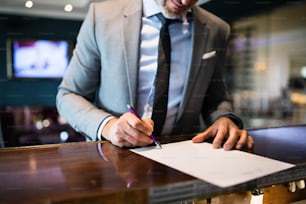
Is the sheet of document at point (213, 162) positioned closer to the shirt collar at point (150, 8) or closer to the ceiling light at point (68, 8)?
the shirt collar at point (150, 8)

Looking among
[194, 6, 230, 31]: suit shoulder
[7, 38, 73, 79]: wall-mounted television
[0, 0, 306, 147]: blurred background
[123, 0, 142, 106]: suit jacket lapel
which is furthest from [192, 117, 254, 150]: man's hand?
[7, 38, 73, 79]: wall-mounted television

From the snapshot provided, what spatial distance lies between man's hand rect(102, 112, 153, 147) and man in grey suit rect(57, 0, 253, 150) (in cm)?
12

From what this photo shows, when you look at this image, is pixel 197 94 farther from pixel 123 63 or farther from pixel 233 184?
pixel 233 184

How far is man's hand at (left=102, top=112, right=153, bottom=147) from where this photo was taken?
0.52 meters

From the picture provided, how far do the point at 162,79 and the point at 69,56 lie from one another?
2.11 ft

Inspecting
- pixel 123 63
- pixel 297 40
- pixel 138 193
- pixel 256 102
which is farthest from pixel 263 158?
pixel 297 40

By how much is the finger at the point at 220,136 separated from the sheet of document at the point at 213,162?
0.04ft

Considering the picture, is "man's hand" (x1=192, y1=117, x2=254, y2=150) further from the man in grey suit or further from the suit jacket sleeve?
the suit jacket sleeve

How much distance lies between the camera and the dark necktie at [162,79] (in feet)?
2.40

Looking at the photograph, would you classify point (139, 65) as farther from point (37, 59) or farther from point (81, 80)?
point (37, 59)

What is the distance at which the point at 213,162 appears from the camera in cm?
44

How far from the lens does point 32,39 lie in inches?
50.1

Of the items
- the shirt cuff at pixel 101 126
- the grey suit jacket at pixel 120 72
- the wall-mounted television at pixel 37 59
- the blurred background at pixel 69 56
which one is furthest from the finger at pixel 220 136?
the wall-mounted television at pixel 37 59

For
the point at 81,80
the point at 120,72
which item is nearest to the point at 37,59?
the point at 81,80
